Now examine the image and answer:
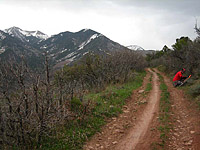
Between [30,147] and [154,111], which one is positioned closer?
[30,147]

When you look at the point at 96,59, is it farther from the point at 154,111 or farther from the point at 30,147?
the point at 30,147

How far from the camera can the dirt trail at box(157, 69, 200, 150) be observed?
3956 millimetres

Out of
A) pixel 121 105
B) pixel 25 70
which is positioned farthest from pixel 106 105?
pixel 25 70

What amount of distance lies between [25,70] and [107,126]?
3.65 m

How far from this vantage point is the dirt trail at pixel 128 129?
4.30 metres

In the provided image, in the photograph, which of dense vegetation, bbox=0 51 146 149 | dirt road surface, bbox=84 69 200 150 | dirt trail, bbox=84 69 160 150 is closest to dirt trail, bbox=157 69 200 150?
dirt road surface, bbox=84 69 200 150

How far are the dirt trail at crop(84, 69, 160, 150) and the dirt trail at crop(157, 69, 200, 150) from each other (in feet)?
2.65

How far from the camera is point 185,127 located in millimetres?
4941

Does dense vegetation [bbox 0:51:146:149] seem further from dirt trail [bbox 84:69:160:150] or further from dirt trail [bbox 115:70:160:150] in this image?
dirt trail [bbox 115:70:160:150]

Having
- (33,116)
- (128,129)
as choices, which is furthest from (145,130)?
(33,116)

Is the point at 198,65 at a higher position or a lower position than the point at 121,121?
higher

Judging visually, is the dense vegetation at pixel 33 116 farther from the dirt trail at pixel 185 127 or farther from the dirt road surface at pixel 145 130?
the dirt trail at pixel 185 127

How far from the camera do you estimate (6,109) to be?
369 cm

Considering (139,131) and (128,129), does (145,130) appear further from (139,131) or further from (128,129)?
(128,129)
